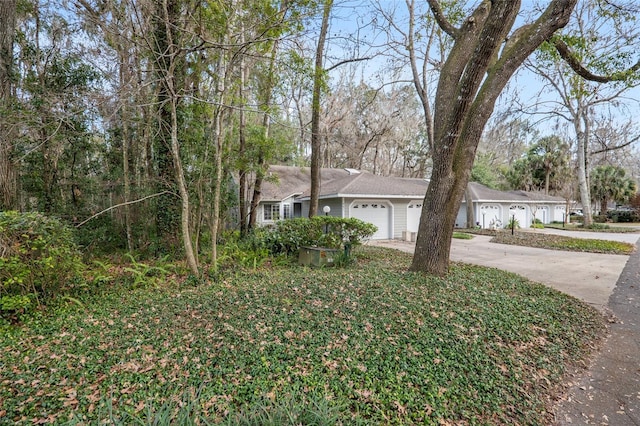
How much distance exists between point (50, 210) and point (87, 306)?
452cm

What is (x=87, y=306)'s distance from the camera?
412cm

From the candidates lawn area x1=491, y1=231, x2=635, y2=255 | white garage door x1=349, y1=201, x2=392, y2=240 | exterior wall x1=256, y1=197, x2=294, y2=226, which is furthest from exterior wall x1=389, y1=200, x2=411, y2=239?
exterior wall x1=256, y1=197, x2=294, y2=226

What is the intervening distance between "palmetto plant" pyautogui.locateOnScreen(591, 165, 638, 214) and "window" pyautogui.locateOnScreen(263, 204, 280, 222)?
28.5 metres

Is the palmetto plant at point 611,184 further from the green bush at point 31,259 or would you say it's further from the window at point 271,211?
the green bush at point 31,259

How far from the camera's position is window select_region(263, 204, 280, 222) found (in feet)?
51.7

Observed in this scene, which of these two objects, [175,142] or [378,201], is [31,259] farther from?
[378,201]

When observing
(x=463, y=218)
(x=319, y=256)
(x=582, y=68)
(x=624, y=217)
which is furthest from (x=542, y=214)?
(x=319, y=256)

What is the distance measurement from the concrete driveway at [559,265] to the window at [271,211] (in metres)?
8.86

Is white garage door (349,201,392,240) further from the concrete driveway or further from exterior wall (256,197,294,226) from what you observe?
exterior wall (256,197,294,226)

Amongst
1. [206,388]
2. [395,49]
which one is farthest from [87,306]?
[395,49]

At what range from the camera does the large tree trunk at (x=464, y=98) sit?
4773 mm

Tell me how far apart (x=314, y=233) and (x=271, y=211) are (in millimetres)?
8558

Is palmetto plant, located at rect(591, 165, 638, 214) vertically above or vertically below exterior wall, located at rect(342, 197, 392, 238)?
above

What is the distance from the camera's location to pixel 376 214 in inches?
558
